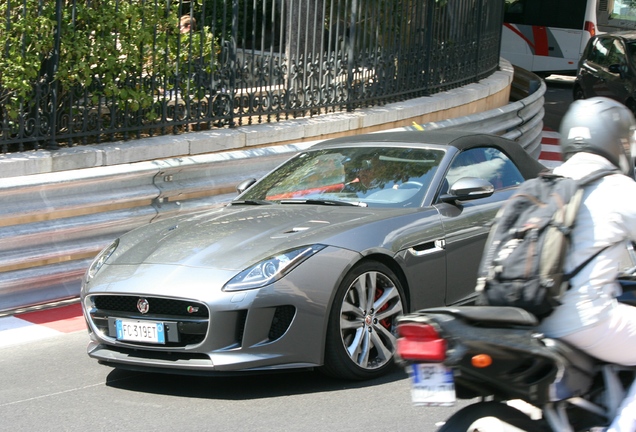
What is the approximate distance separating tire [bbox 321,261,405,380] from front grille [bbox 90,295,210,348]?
728 mm

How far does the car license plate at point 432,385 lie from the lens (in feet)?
11.7

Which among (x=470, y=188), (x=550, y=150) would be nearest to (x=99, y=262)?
(x=470, y=188)

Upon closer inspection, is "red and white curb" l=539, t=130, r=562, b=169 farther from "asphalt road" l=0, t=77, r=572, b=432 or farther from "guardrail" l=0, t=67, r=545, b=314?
"asphalt road" l=0, t=77, r=572, b=432

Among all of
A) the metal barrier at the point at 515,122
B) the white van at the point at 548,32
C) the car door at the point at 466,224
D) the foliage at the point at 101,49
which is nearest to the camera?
the car door at the point at 466,224

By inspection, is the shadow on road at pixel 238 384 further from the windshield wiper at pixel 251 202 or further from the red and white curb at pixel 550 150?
the red and white curb at pixel 550 150

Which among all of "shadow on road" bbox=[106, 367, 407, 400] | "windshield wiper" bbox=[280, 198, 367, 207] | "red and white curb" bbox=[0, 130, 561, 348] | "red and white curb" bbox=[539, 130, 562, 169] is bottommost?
"red and white curb" bbox=[539, 130, 562, 169]

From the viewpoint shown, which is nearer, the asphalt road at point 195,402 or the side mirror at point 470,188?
the asphalt road at point 195,402

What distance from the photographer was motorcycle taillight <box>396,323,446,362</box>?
3561 millimetres

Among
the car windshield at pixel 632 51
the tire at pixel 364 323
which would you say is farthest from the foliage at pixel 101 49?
the car windshield at pixel 632 51

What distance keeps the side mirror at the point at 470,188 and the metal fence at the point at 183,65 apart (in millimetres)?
3803

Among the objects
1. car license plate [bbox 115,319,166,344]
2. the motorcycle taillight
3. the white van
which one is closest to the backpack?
the motorcycle taillight

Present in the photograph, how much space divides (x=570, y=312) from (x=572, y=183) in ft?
1.63

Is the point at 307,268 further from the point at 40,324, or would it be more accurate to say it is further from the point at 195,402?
the point at 40,324

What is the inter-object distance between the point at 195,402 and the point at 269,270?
839mm
